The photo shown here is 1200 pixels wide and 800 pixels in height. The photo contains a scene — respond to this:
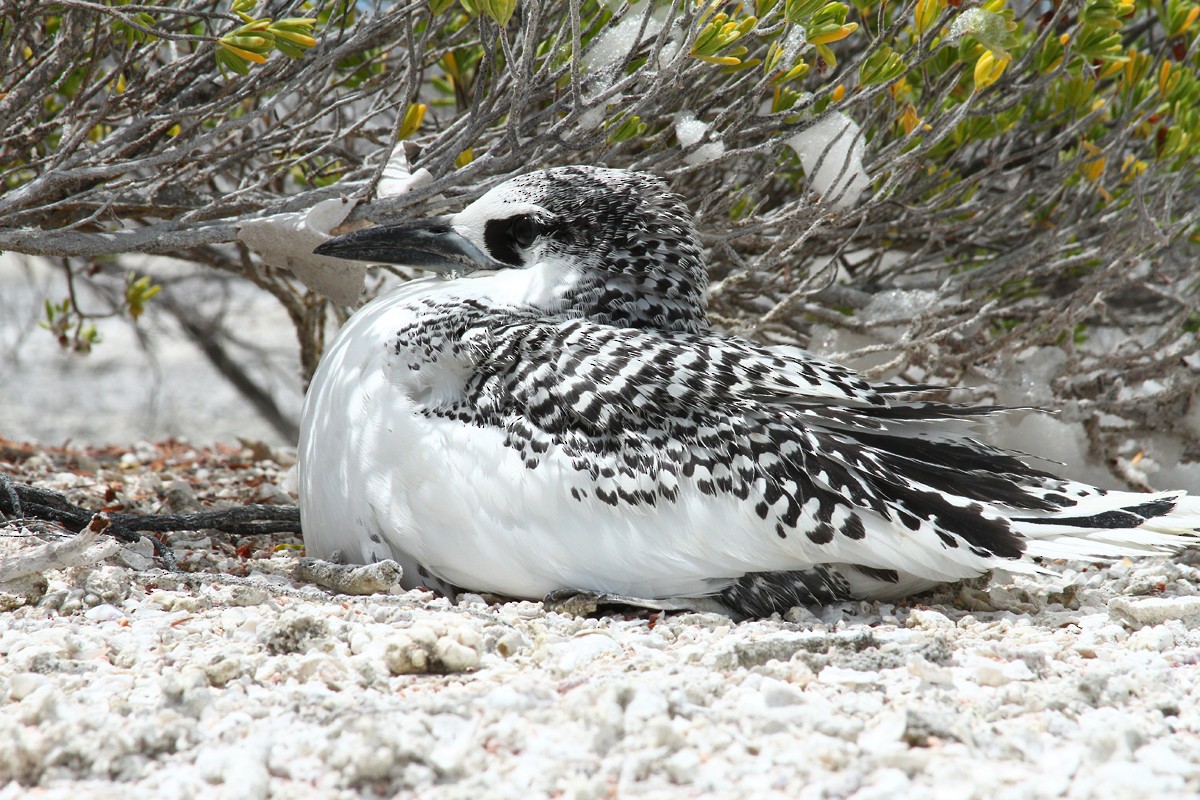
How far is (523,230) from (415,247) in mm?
342

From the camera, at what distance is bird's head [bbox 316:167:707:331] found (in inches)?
135

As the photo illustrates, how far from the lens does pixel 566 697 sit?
2104 mm

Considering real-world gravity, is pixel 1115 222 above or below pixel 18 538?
above

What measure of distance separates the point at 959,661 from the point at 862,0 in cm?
218

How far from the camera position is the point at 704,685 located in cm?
218

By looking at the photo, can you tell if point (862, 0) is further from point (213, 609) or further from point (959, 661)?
point (213, 609)

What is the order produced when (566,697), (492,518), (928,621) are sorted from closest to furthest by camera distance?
(566,697) < (928,621) < (492,518)

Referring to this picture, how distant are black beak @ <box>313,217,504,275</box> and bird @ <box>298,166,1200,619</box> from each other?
0.28 meters

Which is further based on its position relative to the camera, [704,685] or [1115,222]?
[1115,222]

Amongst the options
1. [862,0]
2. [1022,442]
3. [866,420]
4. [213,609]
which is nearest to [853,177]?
[862,0]

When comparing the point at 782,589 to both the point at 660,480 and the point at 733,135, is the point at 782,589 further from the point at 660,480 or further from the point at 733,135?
the point at 733,135

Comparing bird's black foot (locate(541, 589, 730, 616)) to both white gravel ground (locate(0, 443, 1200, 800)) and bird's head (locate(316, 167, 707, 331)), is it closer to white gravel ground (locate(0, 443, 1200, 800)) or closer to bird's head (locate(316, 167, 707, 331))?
white gravel ground (locate(0, 443, 1200, 800))

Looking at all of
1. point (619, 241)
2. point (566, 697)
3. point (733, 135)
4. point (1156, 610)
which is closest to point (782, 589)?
point (1156, 610)

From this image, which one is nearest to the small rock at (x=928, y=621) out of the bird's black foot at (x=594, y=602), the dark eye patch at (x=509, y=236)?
the bird's black foot at (x=594, y=602)
